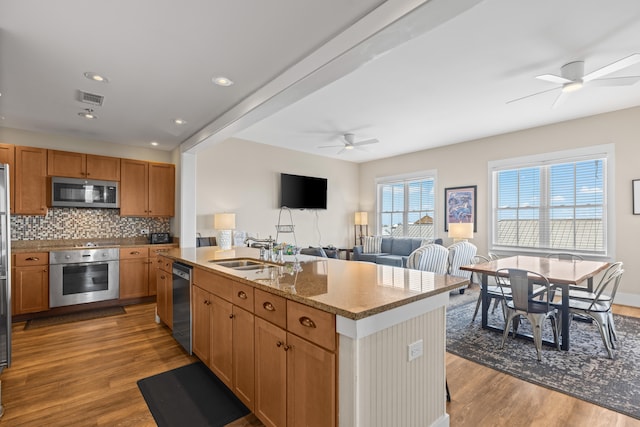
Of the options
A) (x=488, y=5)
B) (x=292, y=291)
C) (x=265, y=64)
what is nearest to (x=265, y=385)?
(x=292, y=291)

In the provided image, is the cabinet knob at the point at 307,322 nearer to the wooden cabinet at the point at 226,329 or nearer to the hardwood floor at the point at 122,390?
the wooden cabinet at the point at 226,329

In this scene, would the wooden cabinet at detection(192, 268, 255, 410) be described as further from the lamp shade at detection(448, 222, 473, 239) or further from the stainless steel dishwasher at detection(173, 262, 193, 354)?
the lamp shade at detection(448, 222, 473, 239)

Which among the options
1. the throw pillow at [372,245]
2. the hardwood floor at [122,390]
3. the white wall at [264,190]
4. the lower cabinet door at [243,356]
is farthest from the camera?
the throw pillow at [372,245]

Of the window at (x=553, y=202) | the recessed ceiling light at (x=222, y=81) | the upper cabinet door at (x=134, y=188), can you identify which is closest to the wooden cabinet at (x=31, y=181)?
the upper cabinet door at (x=134, y=188)

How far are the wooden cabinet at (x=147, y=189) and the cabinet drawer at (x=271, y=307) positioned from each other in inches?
169

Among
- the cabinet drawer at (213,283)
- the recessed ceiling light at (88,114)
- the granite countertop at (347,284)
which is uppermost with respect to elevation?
the recessed ceiling light at (88,114)

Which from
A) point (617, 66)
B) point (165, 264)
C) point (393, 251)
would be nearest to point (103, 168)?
point (165, 264)

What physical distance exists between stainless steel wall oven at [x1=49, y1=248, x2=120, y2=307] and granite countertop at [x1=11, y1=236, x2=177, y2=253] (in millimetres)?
119

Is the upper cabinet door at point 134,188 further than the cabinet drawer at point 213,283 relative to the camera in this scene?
Yes

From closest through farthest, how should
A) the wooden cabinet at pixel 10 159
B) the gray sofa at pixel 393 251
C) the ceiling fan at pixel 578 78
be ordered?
the ceiling fan at pixel 578 78 < the wooden cabinet at pixel 10 159 < the gray sofa at pixel 393 251

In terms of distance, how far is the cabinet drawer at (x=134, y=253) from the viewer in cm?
475

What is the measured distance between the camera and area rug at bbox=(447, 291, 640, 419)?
2314 mm

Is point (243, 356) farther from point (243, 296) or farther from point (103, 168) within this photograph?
point (103, 168)

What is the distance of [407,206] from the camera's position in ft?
25.4
